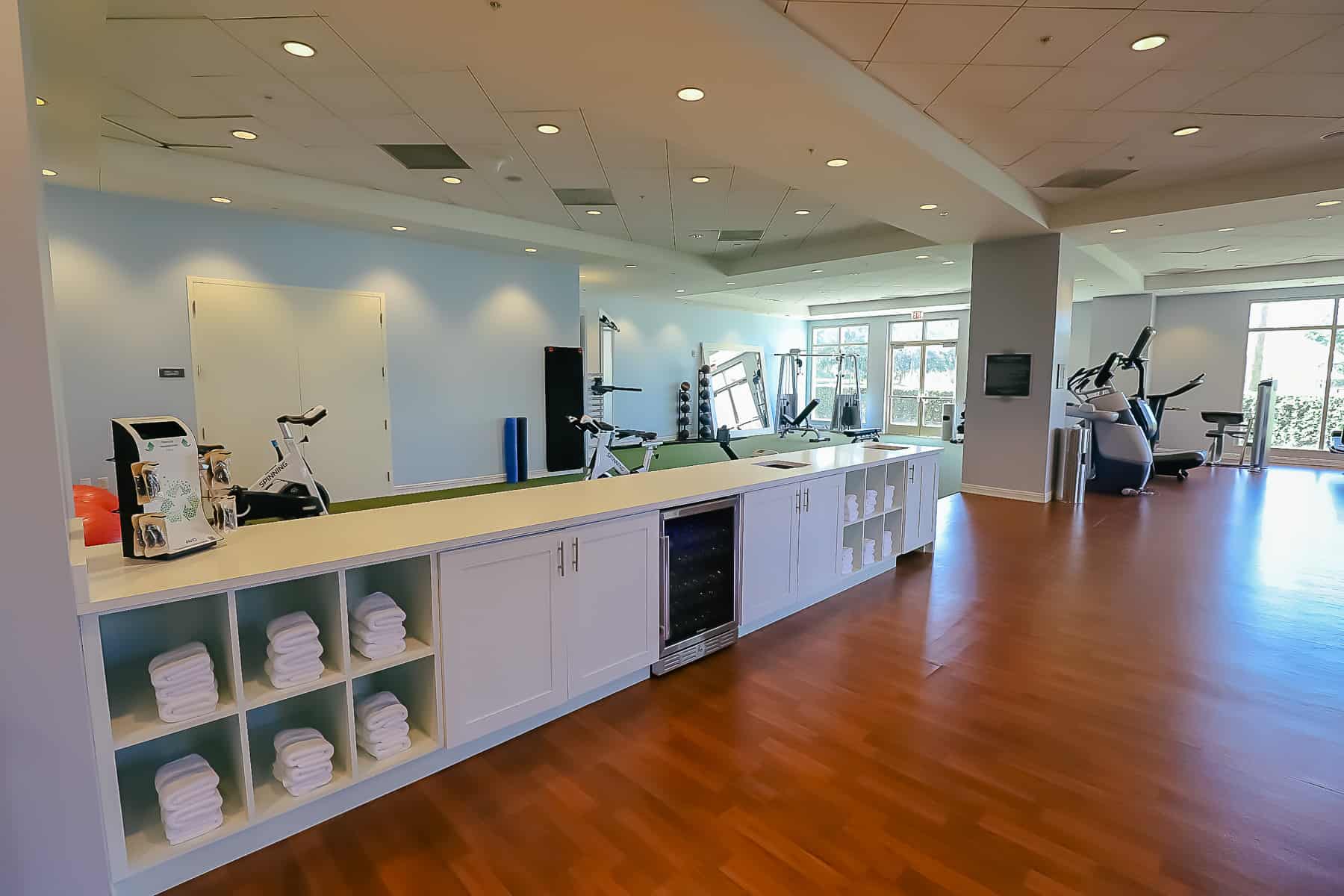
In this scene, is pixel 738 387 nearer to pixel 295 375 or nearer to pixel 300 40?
pixel 295 375

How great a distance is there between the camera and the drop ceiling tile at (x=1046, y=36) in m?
3.05

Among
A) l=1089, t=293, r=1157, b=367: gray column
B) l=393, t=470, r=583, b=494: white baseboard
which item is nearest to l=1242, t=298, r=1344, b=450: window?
l=1089, t=293, r=1157, b=367: gray column

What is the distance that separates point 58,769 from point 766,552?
111 inches

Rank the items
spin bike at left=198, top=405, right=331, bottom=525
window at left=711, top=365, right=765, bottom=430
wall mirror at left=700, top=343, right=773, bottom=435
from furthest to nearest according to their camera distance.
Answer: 1. window at left=711, top=365, right=765, bottom=430
2. wall mirror at left=700, top=343, right=773, bottom=435
3. spin bike at left=198, top=405, right=331, bottom=525

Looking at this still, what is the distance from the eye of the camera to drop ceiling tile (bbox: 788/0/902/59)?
301 cm

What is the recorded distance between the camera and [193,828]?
1.75 metres

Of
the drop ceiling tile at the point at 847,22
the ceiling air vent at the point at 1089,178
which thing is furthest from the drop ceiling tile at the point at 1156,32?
the ceiling air vent at the point at 1089,178

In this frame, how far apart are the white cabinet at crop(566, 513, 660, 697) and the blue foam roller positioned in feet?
17.9

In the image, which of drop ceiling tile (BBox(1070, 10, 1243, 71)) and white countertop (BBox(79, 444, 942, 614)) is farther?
drop ceiling tile (BBox(1070, 10, 1243, 71))

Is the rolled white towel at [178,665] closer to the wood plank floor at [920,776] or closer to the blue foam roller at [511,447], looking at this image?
the wood plank floor at [920,776]

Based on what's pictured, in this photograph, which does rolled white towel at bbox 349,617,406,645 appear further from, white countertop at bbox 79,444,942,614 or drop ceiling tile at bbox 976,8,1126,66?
drop ceiling tile at bbox 976,8,1126,66

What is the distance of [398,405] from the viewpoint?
7.00 m

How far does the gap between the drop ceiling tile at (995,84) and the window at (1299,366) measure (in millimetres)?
10284

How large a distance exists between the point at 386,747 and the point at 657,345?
11.1 metres
